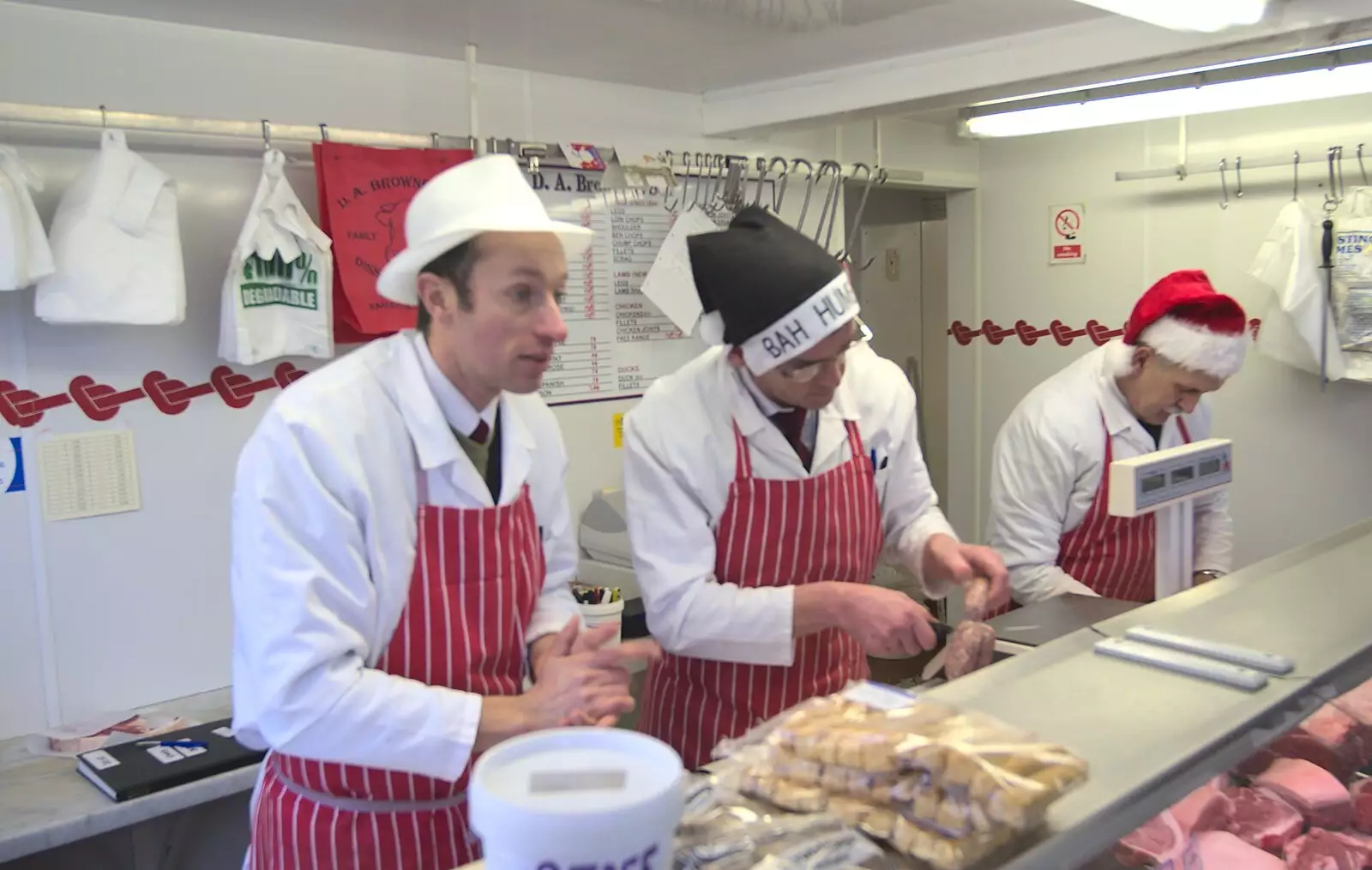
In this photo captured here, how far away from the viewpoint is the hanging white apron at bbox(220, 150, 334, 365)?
270 centimetres

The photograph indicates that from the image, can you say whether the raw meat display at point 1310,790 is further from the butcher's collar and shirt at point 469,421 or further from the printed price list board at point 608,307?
the printed price list board at point 608,307

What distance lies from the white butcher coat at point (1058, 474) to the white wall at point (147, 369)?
2.01 meters

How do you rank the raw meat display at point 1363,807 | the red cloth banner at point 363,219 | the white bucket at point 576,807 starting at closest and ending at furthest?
the white bucket at point 576,807, the raw meat display at point 1363,807, the red cloth banner at point 363,219

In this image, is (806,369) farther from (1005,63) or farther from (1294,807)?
(1005,63)

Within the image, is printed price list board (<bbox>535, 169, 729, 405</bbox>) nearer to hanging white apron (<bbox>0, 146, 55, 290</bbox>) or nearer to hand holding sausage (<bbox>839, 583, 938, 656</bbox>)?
hanging white apron (<bbox>0, 146, 55, 290</bbox>)

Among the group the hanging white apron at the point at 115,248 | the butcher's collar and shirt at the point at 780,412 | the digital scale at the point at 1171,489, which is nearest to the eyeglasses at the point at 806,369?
the butcher's collar and shirt at the point at 780,412

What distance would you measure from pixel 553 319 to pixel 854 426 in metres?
0.84

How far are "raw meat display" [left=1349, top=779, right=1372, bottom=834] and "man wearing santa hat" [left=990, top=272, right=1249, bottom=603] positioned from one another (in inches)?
43.4

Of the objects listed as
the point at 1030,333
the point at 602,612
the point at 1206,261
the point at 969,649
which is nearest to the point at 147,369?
the point at 602,612

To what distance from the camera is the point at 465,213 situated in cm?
162

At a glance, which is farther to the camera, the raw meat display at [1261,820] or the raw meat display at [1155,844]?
the raw meat display at [1261,820]

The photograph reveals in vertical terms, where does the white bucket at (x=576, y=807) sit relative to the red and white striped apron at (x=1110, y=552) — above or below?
above

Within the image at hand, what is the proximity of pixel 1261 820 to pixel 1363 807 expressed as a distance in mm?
222

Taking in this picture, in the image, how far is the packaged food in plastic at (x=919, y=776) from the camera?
3.06 ft
